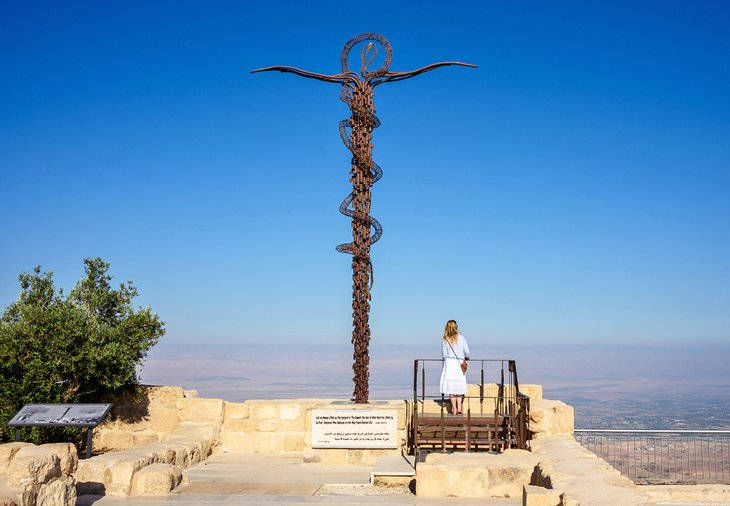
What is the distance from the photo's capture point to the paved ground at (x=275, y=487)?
8.08 metres

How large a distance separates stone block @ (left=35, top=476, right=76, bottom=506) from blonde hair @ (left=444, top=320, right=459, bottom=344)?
5842 millimetres

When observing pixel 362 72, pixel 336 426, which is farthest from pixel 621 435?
pixel 362 72

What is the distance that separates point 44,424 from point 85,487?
1.49 meters

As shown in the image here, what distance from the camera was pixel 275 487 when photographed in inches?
362

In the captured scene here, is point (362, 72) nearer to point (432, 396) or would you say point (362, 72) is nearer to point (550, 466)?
point (432, 396)

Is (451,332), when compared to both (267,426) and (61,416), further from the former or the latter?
(61,416)

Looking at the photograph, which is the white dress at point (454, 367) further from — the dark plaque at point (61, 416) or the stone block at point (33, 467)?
the stone block at point (33, 467)

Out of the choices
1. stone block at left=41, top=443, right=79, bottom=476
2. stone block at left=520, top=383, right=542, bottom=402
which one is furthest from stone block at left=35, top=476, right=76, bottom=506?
stone block at left=520, top=383, right=542, bottom=402

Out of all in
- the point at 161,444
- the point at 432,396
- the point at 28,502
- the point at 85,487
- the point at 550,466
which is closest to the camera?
the point at 28,502

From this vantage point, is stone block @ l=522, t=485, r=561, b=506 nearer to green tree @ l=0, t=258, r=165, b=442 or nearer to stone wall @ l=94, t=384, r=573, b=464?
stone wall @ l=94, t=384, r=573, b=464

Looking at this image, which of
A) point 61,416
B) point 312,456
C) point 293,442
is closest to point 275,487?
point 312,456

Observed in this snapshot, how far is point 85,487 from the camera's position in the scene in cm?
842

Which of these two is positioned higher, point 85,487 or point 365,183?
point 365,183

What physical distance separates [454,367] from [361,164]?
3.84 m
